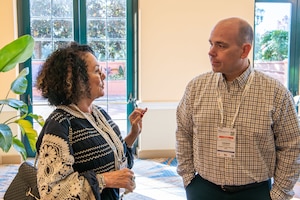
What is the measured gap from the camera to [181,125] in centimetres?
201

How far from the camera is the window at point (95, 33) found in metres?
4.82

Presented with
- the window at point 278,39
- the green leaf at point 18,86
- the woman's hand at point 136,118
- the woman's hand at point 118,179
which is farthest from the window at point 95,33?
the woman's hand at point 118,179

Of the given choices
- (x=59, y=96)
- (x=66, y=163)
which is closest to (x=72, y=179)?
(x=66, y=163)

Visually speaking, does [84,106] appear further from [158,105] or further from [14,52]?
[158,105]

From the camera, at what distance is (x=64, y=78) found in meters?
1.54

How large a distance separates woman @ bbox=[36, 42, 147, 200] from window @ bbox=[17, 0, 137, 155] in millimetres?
3330

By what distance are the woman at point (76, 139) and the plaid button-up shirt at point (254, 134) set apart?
0.46 metres

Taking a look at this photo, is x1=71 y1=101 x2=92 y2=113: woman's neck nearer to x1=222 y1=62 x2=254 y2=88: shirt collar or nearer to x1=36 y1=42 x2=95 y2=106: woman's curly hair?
x1=36 y1=42 x2=95 y2=106: woman's curly hair

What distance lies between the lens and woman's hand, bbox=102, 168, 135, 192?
1481 millimetres

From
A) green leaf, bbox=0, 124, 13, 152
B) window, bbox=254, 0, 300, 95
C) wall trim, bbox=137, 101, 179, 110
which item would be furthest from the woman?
window, bbox=254, 0, 300, 95

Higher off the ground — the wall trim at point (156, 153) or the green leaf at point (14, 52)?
the green leaf at point (14, 52)

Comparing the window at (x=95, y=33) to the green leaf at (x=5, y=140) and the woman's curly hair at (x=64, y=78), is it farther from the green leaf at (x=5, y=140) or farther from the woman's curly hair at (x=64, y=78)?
the woman's curly hair at (x=64, y=78)

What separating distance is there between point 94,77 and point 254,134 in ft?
2.74

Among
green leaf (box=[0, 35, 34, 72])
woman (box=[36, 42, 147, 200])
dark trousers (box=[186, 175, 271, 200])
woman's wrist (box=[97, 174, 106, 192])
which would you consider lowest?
dark trousers (box=[186, 175, 271, 200])
